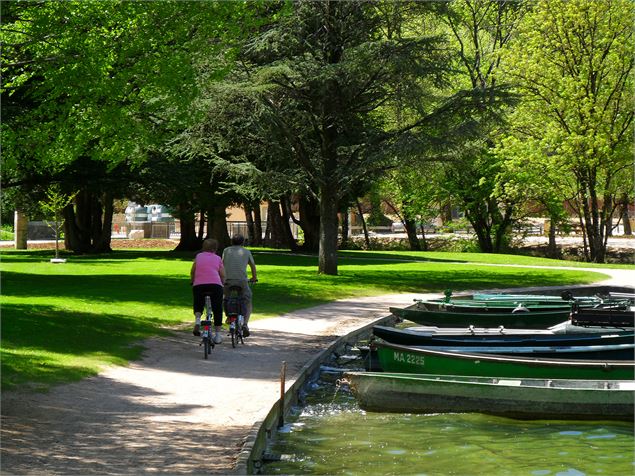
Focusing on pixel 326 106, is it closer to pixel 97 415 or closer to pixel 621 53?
pixel 621 53

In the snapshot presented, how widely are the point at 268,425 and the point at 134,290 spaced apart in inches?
694

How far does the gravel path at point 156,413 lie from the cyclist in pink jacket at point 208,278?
904mm

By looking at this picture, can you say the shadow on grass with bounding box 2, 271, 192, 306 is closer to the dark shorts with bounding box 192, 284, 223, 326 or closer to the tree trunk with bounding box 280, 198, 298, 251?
the dark shorts with bounding box 192, 284, 223, 326

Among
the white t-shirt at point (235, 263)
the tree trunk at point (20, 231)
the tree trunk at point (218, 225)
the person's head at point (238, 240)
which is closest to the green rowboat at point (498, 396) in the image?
the white t-shirt at point (235, 263)

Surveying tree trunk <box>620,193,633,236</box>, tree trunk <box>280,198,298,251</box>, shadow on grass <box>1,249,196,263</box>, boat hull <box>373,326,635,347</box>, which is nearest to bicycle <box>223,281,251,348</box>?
boat hull <box>373,326,635,347</box>

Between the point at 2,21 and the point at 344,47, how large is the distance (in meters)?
16.5

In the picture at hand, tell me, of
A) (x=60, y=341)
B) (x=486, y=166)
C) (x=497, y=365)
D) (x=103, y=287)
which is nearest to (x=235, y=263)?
(x=60, y=341)

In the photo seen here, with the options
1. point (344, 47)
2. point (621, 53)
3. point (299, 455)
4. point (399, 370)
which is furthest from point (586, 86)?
point (299, 455)

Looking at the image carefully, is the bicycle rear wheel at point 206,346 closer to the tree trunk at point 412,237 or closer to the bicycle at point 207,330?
the bicycle at point 207,330

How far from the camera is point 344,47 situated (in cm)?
3553

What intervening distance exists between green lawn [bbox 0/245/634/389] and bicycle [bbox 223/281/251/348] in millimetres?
1668

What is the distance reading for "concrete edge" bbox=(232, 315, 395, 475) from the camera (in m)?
9.66

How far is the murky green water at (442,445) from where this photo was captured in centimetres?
1112

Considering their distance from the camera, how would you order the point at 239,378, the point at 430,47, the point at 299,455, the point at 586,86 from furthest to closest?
the point at 586,86 < the point at 430,47 < the point at 239,378 < the point at 299,455
